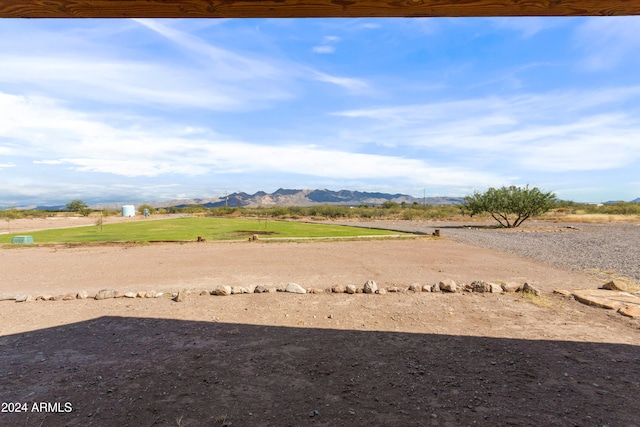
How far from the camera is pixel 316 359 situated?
4332 millimetres

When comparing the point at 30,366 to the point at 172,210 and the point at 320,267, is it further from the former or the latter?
the point at 172,210

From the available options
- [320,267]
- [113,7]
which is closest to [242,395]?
[113,7]

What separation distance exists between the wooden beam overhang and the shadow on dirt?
135 inches

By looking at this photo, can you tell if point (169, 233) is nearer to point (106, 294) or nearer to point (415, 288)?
point (106, 294)

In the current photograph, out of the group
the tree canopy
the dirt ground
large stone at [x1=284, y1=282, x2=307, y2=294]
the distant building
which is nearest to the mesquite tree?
the dirt ground

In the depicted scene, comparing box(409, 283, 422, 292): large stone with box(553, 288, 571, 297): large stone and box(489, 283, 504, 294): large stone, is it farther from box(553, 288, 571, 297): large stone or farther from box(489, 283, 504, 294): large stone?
box(553, 288, 571, 297): large stone

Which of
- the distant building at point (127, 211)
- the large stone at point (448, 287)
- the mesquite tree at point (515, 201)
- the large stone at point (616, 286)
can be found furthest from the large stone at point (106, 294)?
the distant building at point (127, 211)

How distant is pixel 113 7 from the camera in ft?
8.59

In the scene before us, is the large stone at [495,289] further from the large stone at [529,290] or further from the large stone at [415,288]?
the large stone at [415,288]

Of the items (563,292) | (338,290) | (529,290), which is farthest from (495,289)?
(338,290)

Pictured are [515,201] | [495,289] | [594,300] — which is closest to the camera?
[594,300]

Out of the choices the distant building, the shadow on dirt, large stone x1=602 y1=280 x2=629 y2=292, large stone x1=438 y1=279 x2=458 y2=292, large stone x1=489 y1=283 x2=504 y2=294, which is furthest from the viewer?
the distant building

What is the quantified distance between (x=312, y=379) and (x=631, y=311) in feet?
18.9

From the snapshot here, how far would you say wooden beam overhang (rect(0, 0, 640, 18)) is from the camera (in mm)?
2600
